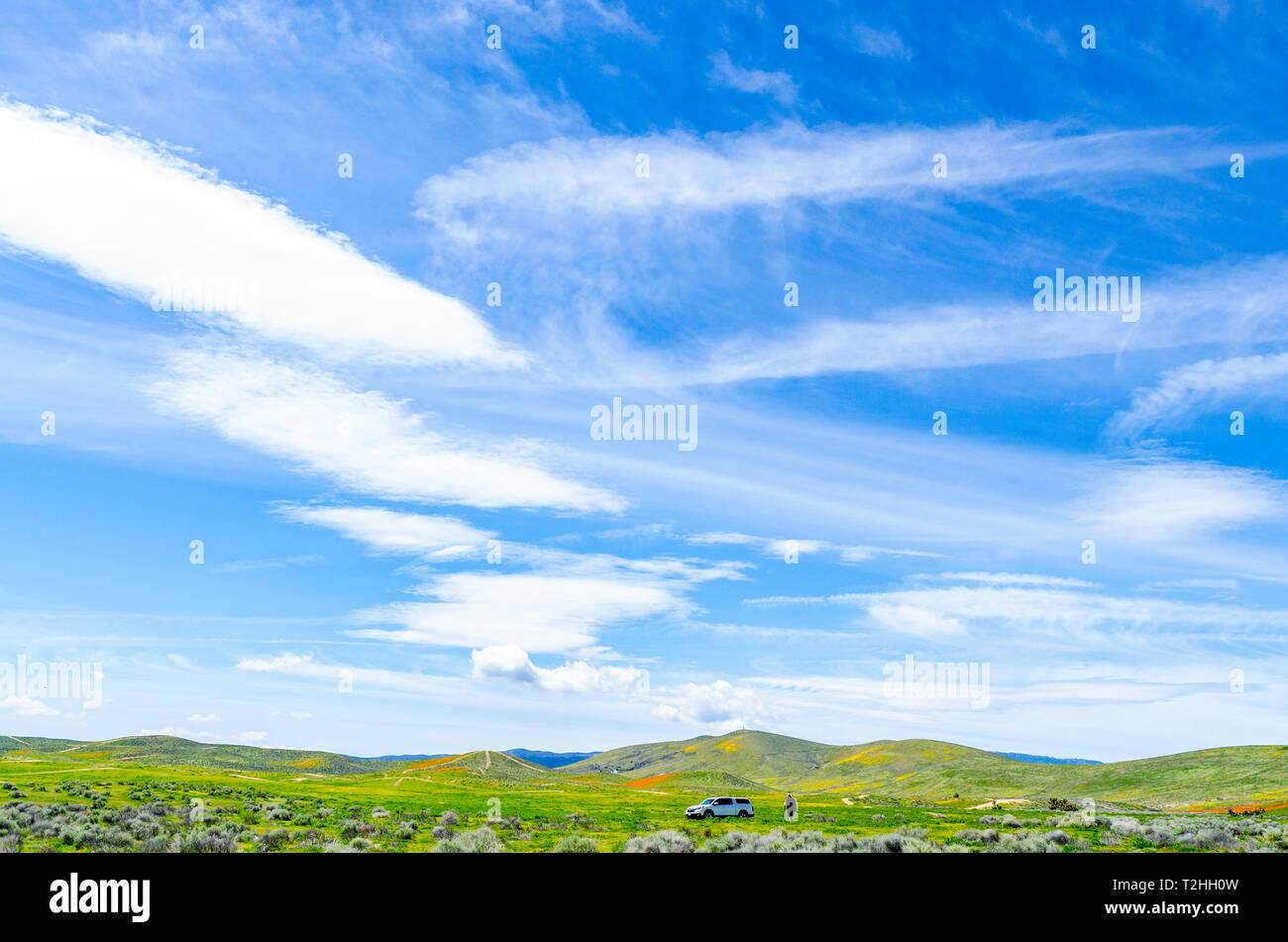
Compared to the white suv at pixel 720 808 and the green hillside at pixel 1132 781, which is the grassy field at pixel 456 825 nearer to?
the white suv at pixel 720 808

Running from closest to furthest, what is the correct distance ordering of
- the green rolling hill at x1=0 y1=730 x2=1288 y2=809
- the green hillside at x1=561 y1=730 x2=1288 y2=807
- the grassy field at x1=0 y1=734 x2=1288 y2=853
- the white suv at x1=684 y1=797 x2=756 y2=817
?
the grassy field at x1=0 y1=734 x2=1288 y2=853
the white suv at x1=684 y1=797 x2=756 y2=817
the green rolling hill at x1=0 y1=730 x2=1288 y2=809
the green hillside at x1=561 y1=730 x2=1288 y2=807

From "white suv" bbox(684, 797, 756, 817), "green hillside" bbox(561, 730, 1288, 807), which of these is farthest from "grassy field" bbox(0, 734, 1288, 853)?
"green hillside" bbox(561, 730, 1288, 807)

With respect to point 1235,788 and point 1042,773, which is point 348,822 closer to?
point 1235,788

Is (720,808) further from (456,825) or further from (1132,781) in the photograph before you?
(1132,781)

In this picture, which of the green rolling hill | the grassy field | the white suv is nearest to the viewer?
the grassy field

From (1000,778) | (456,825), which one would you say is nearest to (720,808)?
(456,825)

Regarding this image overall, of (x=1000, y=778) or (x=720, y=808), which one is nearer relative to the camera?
(x=720, y=808)

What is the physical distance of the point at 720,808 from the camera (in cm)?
5803

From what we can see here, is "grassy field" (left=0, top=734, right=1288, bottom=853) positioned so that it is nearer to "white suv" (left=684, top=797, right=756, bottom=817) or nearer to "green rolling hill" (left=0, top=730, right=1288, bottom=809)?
"white suv" (left=684, top=797, right=756, bottom=817)

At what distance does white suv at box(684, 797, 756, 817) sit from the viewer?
57.5 meters

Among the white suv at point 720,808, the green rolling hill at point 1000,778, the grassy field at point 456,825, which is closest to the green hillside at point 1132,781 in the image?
the green rolling hill at point 1000,778
